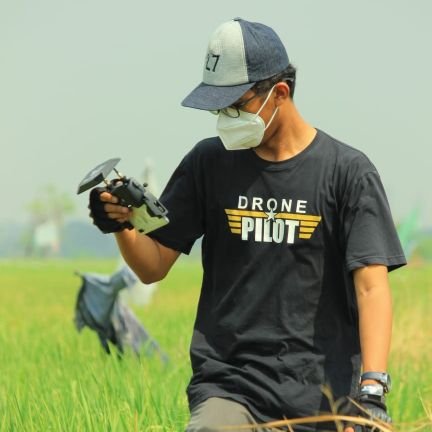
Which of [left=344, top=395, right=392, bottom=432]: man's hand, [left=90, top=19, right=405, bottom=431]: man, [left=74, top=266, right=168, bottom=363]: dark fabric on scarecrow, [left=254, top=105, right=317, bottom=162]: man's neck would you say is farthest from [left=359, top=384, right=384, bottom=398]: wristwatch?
[left=74, top=266, right=168, bottom=363]: dark fabric on scarecrow

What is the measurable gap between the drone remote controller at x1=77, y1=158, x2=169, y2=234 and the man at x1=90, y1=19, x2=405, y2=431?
4 centimetres

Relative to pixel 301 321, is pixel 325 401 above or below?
below

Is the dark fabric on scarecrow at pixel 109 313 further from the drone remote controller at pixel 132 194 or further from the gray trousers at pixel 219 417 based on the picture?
the gray trousers at pixel 219 417

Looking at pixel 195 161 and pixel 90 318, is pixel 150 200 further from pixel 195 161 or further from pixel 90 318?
pixel 90 318

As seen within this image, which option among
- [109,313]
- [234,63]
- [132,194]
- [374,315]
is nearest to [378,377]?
[374,315]

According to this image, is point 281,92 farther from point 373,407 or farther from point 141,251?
point 373,407

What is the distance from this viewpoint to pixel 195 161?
12.0ft

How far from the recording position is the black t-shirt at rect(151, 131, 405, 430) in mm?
3365

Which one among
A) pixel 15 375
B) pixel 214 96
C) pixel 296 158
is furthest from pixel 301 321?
pixel 15 375

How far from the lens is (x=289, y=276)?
3430 millimetres

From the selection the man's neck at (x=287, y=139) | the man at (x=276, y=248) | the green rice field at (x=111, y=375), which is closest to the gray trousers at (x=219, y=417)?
the man at (x=276, y=248)

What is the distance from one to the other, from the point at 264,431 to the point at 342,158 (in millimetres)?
846

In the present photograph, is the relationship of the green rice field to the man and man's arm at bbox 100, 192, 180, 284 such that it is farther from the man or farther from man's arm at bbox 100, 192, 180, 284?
man's arm at bbox 100, 192, 180, 284

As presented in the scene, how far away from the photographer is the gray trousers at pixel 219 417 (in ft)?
10.4
